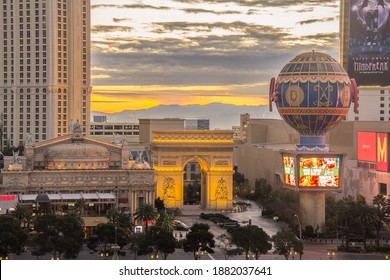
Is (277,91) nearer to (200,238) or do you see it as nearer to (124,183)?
(124,183)

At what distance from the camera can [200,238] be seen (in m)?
76.6

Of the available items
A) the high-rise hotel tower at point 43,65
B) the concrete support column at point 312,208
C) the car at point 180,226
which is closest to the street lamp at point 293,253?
the car at point 180,226

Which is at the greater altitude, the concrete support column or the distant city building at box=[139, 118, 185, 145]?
the distant city building at box=[139, 118, 185, 145]

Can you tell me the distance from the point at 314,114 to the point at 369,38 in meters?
61.6

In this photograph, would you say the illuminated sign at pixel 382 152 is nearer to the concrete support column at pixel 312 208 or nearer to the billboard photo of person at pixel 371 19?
the concrete support column at pixel 312 208

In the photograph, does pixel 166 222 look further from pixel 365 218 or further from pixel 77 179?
pixel 77 179

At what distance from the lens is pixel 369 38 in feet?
525

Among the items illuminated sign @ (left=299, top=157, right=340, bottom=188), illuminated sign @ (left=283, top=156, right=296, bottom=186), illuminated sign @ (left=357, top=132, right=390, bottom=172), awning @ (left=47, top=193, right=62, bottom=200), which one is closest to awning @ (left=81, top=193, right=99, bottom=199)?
awning @ (left=47, top=193, right=62, bottom=200)

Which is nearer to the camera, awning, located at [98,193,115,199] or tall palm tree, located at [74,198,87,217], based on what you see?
tall palm tree, located at [74,198,87,217]

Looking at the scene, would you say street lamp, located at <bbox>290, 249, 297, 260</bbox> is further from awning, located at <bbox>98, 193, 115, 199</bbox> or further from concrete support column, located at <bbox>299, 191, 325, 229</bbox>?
awning, located at <bbox>98, 193, 115, 199</bbox>

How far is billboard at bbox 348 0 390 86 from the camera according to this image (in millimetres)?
159875

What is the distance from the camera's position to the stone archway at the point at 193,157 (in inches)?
4628
